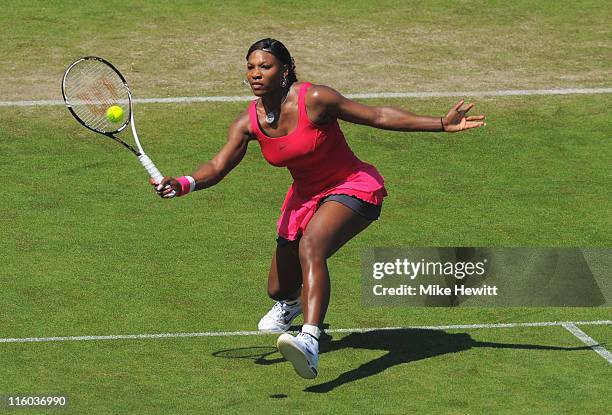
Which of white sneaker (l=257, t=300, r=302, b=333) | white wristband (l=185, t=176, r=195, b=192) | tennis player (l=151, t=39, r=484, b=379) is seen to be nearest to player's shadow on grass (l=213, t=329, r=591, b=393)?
white sneaker (l=257, t=300, r=302, b=333)

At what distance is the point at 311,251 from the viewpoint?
1229 centimetres

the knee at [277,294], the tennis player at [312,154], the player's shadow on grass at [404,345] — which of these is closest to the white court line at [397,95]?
the knee at [277,294]

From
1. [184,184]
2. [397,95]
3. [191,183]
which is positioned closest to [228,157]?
[191,183]

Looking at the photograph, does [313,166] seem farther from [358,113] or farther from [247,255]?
[247,255]

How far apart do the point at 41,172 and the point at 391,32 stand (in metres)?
6.34

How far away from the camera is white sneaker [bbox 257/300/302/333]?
13406 mm

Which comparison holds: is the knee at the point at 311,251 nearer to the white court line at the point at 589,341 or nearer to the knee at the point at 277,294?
the knee at the point at 277,294

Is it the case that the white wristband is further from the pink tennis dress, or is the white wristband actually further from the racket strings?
the racket strings

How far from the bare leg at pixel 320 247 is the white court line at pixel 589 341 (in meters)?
2.04

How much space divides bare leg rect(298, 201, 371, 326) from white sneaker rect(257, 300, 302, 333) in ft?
3.57

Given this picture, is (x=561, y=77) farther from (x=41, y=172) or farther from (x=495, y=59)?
(x=41, y=172)

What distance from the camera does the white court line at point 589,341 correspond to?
1277 centimetres

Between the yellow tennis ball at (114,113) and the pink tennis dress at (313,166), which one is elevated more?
the yellow tennis ball at (114,113)

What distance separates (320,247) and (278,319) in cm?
129
